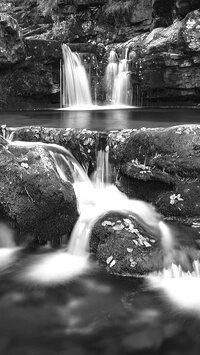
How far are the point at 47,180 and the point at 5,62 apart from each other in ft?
32.3

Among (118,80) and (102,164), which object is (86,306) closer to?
(102,164)

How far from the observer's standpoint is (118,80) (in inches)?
580

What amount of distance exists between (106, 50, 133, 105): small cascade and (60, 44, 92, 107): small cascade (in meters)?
0.96

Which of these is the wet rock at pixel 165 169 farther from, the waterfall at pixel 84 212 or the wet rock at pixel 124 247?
the wet rock at pixel 124 247

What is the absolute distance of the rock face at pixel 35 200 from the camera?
5684 millimetres

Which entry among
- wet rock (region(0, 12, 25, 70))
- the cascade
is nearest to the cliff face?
wet rock (region(0, 12, 25, 70))

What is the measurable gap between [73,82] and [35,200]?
1028 cm

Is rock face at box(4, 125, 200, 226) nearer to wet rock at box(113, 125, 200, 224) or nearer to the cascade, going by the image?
wet rock at box(113, 125, 200, 224)

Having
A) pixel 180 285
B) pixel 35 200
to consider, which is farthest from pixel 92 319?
pixel 35 200

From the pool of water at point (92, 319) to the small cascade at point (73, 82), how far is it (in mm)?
11029

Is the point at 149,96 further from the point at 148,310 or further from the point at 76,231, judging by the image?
the point at 148,310

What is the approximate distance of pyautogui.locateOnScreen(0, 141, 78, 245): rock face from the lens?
5.68m

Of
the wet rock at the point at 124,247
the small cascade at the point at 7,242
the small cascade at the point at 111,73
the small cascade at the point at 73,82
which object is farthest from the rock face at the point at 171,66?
the small cascade at the point at 7,242

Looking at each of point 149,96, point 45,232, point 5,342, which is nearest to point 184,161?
point 45,232
